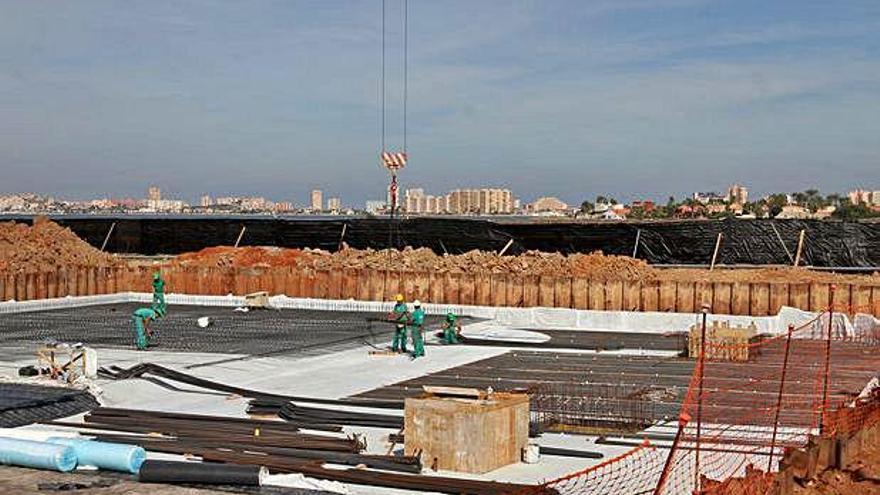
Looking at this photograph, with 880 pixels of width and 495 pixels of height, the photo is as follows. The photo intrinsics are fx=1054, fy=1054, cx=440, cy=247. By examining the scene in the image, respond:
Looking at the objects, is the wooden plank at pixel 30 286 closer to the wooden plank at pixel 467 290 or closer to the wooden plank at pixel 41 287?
the wooden plank at pixel 41 287

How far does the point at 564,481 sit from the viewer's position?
499 inches

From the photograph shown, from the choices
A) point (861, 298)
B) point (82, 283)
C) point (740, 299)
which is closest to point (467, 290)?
point (740, 299)

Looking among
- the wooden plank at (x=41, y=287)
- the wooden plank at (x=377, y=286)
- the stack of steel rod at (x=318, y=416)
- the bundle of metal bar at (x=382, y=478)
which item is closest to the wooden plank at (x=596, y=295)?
the wooden plank at (x=377, y=286)

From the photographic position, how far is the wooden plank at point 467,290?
35.3 meters

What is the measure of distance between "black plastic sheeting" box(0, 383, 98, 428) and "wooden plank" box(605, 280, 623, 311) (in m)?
19.2

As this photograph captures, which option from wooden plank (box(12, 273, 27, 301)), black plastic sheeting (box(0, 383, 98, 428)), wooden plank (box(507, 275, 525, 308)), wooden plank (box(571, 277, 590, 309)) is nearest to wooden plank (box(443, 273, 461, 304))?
wooden plank (box(507, 275, 525, 308))

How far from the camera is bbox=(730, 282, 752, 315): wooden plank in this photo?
32156mm

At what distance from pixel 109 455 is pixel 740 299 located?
76.1 ft

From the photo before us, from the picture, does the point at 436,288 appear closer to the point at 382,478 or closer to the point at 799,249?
the point at 799,249

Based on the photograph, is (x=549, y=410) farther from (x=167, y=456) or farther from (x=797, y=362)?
(x=797, y=362)

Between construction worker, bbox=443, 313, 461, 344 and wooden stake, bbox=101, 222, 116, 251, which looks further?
wooden stake, bbox=101, 222, 116, 251

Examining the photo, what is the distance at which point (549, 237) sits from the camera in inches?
2221

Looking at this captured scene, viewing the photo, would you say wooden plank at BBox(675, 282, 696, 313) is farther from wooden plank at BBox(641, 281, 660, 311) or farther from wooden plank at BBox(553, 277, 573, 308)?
wooden plank at BBox(553, 277, 573, 308)

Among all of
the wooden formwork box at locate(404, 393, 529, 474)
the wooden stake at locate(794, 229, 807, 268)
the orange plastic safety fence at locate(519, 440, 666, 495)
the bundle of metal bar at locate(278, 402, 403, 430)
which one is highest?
the wooden stake at locate(794, 229, 807, 268)
